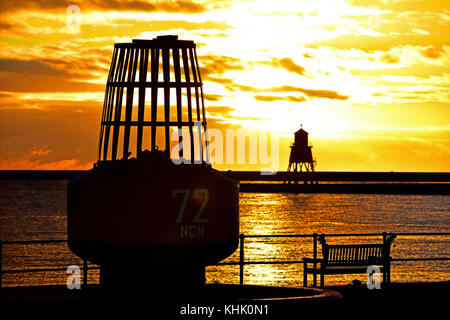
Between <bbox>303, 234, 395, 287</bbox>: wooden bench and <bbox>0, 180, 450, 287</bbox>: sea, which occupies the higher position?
<bbox>303, 234, 395, 287</bbox>: wooden bench

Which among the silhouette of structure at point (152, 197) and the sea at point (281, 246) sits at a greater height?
the silhouette of structure at point (152, 197)

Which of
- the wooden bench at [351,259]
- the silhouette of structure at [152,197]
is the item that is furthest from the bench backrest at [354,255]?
the silhouette of structure at [152,197]

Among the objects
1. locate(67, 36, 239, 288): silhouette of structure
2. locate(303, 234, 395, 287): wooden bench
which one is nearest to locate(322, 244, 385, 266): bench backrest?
locate(303, 234, 395, 287): wooden bench

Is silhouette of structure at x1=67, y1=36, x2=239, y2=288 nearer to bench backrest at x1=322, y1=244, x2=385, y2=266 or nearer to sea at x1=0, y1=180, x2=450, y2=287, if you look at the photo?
sea at x1=0, y1=180, x2=450, y2=287

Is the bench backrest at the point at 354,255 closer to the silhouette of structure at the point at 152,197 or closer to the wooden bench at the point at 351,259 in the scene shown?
the wooden bench at the point at 351,259

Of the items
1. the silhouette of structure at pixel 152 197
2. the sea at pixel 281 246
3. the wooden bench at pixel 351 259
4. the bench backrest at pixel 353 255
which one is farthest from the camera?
the sea at pixel 281 246

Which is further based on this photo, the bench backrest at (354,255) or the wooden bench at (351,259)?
the bench backrest at (354,255)

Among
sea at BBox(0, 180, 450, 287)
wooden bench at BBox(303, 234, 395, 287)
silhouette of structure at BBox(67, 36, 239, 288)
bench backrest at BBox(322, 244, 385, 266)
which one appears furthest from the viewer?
sea at BBox(0, 180, 450, 287)

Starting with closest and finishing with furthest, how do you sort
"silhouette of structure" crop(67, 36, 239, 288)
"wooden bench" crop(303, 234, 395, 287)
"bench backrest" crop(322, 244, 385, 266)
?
"silhouette of structure" crop(67, 36, 239, 288), "wooden bench" crop(303, 234, 395, 287), "bench backrest" crop(322, 244, 385, 266)

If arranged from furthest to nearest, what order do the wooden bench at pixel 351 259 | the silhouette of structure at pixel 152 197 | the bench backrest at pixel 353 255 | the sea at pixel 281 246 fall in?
the sea at pixel 281 246 < the bench backrest at pixel 353 255 < the wooden bench at pixel 351 259 < the silhouette of structure at pixel 152 197

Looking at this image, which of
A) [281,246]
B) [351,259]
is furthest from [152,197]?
[281,246]

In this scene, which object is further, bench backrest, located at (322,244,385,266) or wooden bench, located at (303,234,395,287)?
bench backrest, located at (322,244,385,266)
